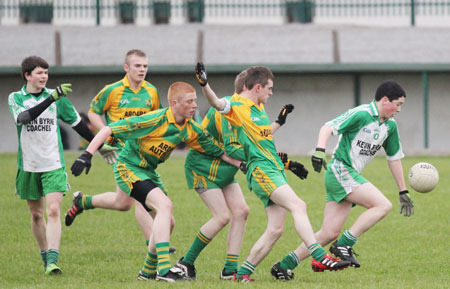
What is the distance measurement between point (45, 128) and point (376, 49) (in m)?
22.1

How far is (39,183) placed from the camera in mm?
9047

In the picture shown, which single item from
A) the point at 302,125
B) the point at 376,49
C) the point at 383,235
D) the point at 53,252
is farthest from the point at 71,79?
the point at 53,252

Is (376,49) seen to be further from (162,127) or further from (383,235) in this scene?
(162,127)

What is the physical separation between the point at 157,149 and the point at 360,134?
2.04 metres

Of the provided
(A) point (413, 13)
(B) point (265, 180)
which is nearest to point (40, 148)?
(B) point (265, 180)

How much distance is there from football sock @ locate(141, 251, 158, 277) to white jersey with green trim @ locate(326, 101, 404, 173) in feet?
6.87

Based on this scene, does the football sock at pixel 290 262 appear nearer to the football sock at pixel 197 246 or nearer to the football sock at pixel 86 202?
the football sock at pixel 197 246

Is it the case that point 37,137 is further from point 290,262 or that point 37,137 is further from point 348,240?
point 348,240

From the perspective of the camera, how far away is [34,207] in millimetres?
9203

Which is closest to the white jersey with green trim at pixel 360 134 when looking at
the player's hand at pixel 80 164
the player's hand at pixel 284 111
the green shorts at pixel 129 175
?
the player's hand at pixel 284 111

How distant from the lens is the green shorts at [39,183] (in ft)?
29.3

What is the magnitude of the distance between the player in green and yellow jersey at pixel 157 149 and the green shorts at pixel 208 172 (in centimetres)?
11

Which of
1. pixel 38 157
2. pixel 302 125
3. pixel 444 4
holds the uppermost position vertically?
pixel 444 4

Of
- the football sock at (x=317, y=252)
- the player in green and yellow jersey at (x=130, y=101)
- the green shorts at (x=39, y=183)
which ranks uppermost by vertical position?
the player in green and yellow jersey at (x=130, y=101)
